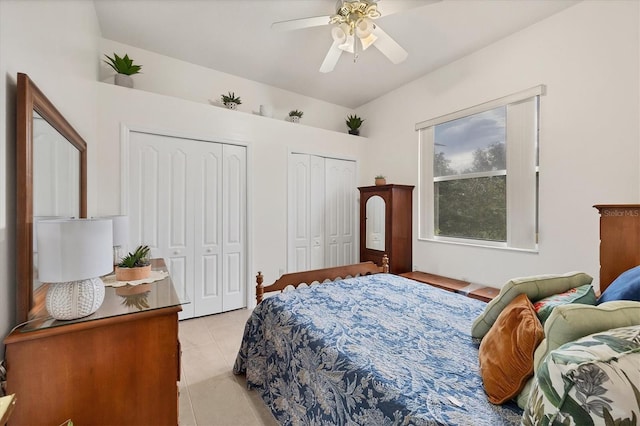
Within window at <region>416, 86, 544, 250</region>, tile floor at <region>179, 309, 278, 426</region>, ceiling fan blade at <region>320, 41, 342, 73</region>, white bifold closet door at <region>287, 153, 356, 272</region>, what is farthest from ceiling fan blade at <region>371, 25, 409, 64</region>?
tile floor at <region>179, 309, 278, 426</region>

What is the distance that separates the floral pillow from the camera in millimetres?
1117

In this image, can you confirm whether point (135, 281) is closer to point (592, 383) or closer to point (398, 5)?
point (592, 383)

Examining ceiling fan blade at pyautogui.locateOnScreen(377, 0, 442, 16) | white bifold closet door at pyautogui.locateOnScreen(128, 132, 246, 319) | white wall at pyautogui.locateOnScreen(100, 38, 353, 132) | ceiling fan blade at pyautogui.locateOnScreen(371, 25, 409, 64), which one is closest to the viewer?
ceiling fan blade at pyautogui.locateOnScreen(377, 0, 442, 16)

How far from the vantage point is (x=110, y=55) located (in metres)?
2.92

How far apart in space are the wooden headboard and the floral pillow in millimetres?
606

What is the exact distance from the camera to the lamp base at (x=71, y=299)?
1.00 metres

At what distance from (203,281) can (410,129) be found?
3209 millimetres

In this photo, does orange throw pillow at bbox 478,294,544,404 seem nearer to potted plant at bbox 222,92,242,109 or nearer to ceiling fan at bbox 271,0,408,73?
ceiling fan at bbox 271,0,408,73

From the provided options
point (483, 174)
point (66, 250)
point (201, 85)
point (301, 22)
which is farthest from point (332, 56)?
point (66, 250)

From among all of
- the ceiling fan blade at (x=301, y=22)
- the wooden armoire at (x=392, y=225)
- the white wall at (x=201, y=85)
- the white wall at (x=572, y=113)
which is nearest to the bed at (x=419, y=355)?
the white wall at (x=572, y=113)

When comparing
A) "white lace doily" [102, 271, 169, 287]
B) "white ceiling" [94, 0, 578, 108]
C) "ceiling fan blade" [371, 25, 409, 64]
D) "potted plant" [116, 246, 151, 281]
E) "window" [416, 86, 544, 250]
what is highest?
"white ceiling" [94, 0, 578, 108]

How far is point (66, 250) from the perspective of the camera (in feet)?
3.09

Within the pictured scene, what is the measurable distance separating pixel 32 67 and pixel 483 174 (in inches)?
138

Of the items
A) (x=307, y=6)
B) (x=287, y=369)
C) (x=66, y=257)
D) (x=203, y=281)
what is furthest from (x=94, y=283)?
(x=307, y=6)
